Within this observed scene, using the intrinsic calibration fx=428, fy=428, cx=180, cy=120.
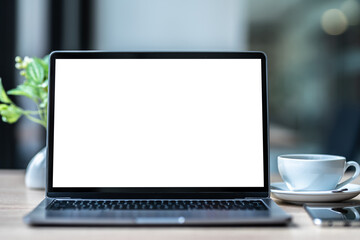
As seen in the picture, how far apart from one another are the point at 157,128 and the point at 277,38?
7.85ft

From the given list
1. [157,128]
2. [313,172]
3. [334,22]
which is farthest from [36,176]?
[334,22]

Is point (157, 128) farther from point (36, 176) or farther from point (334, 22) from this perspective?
point (334, 22)

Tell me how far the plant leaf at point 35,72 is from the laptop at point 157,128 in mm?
182

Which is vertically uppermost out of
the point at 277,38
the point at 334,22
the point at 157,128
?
the point at 334,22

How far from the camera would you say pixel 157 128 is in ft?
2.55

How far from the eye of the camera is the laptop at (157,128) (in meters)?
0.76

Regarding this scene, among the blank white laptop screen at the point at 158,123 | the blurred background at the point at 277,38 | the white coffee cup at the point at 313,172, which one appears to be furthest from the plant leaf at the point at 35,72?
the blurred background at the point at 277,38

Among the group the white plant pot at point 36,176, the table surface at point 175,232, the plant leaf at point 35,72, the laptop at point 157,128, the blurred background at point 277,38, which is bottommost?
the table surface at point 175,232

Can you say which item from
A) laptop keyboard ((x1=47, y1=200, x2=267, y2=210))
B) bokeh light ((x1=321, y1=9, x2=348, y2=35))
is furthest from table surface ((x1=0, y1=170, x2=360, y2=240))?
bokeh light ((x1=321, y1=9, x2=348, y2=35))

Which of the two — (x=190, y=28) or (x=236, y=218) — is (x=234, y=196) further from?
(x=190, y=28)

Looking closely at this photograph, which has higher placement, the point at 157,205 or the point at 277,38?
the point at 277,38

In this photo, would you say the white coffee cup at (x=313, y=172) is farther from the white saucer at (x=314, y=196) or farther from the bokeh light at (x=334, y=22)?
the bokeh light at (x=334, y=22)

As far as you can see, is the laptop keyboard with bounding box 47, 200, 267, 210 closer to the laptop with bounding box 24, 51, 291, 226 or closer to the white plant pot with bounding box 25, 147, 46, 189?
the laptop with bounding box 24, 51, 291, 226

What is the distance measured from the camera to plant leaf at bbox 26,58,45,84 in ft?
3.14
